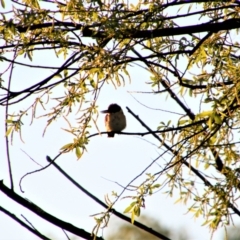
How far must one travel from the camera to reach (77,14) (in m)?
3.42

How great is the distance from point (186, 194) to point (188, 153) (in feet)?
1.51

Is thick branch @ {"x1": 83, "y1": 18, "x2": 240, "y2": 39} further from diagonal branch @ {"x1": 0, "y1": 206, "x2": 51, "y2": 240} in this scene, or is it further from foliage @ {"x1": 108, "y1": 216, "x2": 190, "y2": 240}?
foliage @ {"x1": 108, "y1": 216, "x2": 190, "y2": 240}

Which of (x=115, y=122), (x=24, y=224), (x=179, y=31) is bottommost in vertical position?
(x=24, y=224)

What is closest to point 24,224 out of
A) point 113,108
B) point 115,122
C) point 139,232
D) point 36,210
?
point 36,210

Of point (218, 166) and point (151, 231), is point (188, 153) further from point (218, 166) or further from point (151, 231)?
point (151, 231)

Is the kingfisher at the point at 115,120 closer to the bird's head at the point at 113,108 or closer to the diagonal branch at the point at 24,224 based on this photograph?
the bird's head at the point at 113,108

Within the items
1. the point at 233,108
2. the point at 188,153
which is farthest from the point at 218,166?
the point at 233,108

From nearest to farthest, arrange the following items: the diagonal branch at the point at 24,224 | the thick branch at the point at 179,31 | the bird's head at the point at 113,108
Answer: the diagonal branch at the point at 24,224, the thick branch at the point at 179,31, the bird's head at the point at 113,108

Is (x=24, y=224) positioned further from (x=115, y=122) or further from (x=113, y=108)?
(x=113, y=108)

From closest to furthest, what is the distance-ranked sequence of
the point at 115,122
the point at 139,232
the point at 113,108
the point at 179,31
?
1. the point at 179,31
2. the point at 115,122
3. the point at 113,108
4. the point at 139,232

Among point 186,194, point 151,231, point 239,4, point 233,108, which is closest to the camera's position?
point 151,231

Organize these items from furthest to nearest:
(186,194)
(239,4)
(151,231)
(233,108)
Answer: (186,194), (239,4), (233,108), (151,231)

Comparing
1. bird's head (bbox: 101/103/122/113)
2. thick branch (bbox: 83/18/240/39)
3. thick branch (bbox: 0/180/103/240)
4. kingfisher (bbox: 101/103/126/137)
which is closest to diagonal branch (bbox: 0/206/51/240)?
thick branch (bbox: 0/180/103/240)

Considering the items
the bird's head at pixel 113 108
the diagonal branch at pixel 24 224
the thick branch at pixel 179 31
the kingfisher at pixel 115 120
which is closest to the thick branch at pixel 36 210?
the diagonal branch at pixel 24 224
